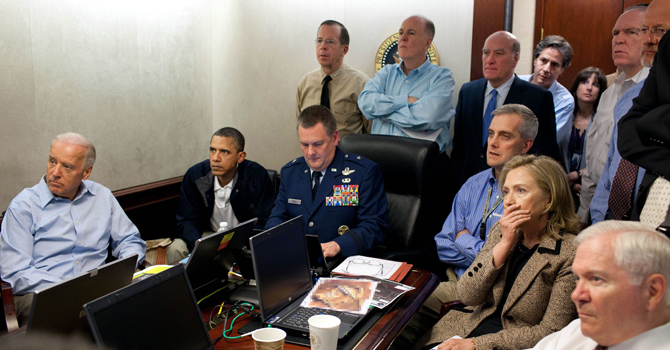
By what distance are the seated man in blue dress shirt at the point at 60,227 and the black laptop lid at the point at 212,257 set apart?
0.74 meters

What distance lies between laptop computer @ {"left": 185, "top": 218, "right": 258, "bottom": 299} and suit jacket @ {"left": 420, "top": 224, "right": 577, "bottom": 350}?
0.85 metres

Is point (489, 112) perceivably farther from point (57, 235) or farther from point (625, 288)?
point (57, 235)

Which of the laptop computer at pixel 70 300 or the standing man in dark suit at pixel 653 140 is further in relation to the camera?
the standing man in dark suit at pixel 653 140

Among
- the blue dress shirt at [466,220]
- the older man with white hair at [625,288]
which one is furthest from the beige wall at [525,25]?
the older man with white hair at [625,288]

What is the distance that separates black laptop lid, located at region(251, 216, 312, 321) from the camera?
1645mm

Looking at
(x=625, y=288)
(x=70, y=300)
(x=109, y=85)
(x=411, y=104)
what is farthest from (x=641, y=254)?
(x=109, y=85)

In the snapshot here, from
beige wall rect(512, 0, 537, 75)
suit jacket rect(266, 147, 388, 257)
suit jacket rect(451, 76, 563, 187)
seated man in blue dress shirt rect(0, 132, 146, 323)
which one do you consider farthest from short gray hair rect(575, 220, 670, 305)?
beige wall rect(512, 0, 537, 75)

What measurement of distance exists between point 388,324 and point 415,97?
207 centimetres

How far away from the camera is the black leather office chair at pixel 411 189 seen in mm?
2766

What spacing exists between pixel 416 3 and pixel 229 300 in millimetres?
2989

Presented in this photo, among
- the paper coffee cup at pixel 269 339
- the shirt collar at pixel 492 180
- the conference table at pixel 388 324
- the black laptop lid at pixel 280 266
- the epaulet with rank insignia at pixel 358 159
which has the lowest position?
the conference table at pixel 388 324

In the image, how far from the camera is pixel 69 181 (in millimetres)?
2443

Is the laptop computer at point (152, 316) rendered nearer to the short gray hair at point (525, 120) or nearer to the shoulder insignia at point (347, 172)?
the shoulder insignia at point (347, 172)

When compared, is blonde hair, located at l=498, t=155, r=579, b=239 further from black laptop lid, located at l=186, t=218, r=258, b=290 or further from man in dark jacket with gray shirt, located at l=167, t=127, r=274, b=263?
man in dark jacket with gray shirt, located at l=167, t=127, r=274, b=263
